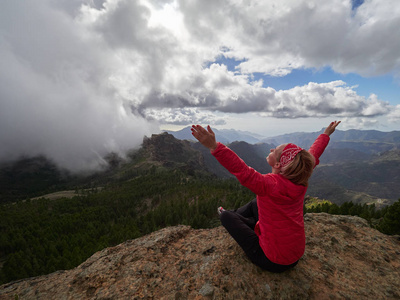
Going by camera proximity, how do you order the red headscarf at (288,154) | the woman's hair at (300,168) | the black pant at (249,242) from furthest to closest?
the black pant at (249,242) < the red headscarf at (288,154) < the woman's hair at (300,168)

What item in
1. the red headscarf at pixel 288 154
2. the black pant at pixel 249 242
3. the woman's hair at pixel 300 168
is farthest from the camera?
the black pant at pixel 249 242

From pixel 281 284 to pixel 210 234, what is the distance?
5263mm

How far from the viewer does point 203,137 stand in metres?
5.01

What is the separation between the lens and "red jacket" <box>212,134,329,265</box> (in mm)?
4742

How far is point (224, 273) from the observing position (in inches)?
278

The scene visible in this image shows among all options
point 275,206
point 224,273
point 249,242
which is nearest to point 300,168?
point 275,206

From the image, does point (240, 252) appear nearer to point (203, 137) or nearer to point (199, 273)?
point (199, 273)

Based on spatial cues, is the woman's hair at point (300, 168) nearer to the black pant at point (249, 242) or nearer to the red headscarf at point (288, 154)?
the red headscarf at point (288, 154)

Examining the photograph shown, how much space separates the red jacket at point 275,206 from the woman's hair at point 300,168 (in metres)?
0.15

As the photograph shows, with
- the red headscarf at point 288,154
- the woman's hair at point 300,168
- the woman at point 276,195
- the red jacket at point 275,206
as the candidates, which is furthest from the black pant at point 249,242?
the red headscarf at point 288,154

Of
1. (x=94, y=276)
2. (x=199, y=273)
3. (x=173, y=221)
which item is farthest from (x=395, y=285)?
(x=173, y=221)

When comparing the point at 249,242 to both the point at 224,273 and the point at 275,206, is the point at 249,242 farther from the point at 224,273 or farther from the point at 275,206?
the point at 275,206

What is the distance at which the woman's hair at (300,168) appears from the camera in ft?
15.3

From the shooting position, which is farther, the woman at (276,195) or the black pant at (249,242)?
the black pant at (249,242)
